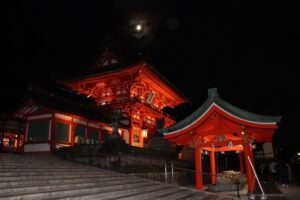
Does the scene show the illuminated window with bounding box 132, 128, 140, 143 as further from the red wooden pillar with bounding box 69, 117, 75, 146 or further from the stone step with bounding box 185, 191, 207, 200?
the stone step with bounding box 185, 191, 207, 200

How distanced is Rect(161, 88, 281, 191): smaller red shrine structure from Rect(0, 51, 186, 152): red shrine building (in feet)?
Result: 29.0

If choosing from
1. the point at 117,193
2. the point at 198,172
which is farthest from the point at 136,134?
the point at 117,193

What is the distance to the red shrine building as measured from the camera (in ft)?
62.2

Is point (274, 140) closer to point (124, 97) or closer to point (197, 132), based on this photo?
point (124, 97)

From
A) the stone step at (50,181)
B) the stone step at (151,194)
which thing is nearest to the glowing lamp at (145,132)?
the stone step at (151,194)

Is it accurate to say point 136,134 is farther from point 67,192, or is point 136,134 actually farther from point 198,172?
point 67,192

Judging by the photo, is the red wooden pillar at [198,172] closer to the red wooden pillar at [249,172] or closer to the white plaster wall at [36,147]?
the red wooden pillar at [249,172]

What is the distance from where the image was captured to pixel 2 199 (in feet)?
21.3

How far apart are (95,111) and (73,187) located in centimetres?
1654

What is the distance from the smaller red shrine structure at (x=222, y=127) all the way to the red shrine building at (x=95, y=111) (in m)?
8.84

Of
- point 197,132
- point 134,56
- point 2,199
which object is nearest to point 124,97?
point 134,56

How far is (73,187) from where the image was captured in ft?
30.6

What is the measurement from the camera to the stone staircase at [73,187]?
7809 mm

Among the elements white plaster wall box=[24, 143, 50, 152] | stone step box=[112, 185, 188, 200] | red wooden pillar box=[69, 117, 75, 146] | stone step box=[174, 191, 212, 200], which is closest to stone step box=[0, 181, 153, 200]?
stone step box=[112, 185, 188, 200]
